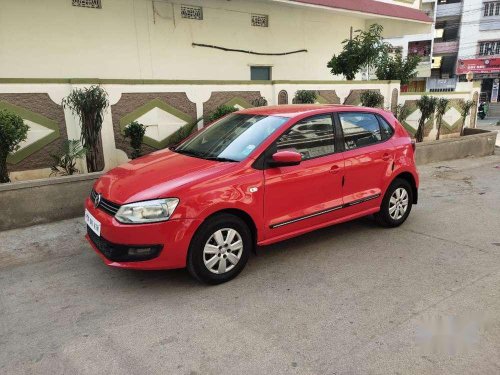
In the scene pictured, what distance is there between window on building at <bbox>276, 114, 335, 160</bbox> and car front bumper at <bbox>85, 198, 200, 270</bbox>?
1325mm

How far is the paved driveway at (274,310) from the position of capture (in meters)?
2.80

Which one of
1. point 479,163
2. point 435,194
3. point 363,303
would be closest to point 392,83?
point 479,163

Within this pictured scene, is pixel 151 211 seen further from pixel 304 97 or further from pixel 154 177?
pixel 304 97

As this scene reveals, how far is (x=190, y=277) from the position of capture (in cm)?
400

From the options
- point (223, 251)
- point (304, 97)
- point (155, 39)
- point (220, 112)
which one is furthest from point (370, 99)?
point (223, 251)

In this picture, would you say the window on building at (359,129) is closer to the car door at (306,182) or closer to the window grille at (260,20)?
the car door at (306,182)

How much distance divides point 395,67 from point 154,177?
8.96m

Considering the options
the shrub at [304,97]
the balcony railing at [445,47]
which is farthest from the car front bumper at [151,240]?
the balcony railing at [445,47]

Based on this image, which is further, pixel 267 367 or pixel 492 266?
pixel 492 266

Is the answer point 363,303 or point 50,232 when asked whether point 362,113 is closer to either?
point 363,303

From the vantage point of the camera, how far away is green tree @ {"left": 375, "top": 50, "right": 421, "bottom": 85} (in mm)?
10799

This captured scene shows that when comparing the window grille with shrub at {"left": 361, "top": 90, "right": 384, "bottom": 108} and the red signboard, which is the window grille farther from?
the red signboard

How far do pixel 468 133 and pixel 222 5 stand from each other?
309 inches

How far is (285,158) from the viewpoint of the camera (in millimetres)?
3941
